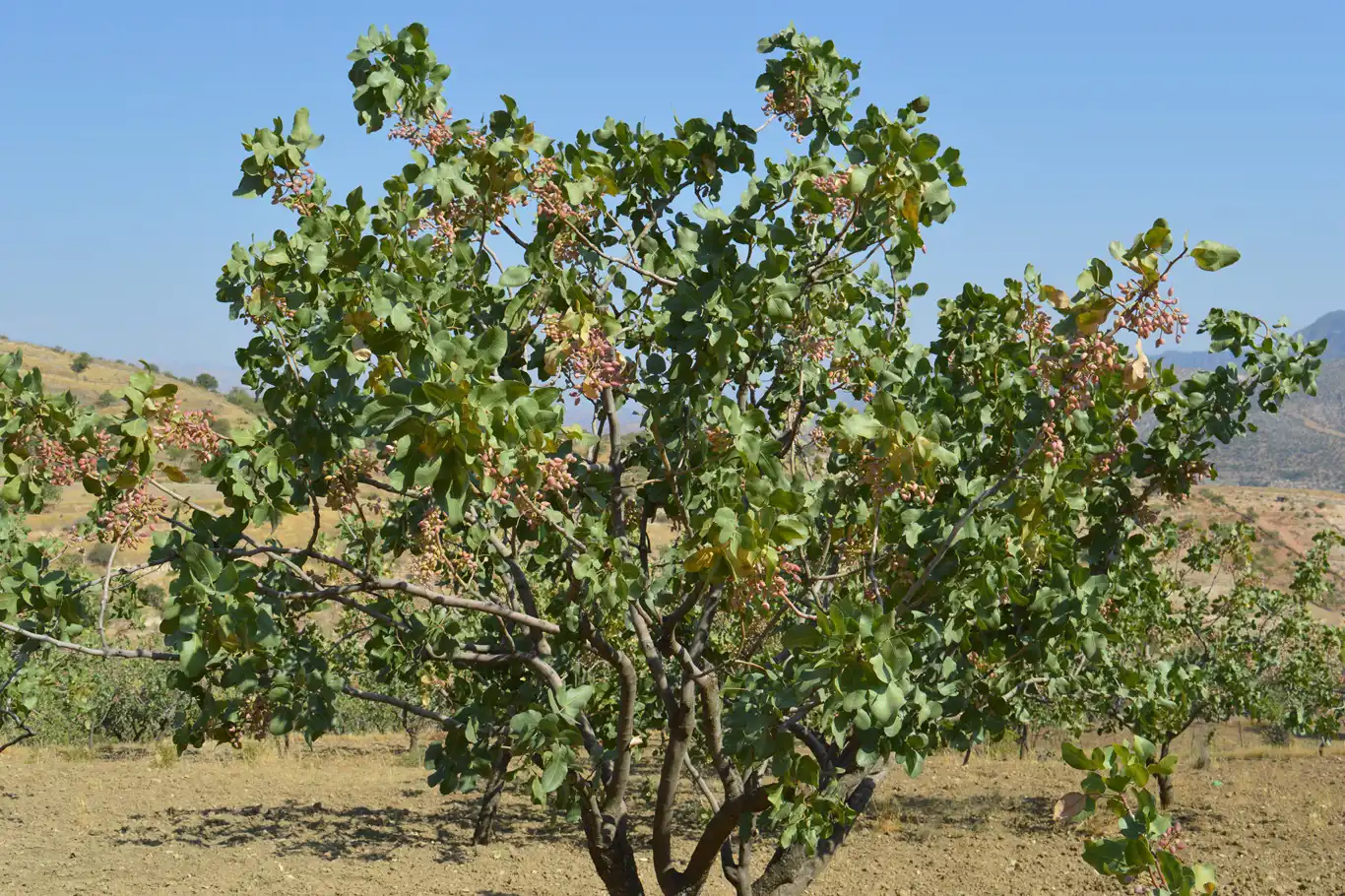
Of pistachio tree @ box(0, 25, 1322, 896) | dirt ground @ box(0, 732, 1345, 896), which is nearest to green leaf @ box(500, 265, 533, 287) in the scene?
pistachio tree @ box(0, 25, 1322, 896)

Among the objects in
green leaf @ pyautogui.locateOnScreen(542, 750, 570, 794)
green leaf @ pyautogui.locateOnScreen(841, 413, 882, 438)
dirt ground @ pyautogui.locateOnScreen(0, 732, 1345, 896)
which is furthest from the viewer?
dirt ground @ pyautogui.locateOnScreen(0, 732, 1345, 896)

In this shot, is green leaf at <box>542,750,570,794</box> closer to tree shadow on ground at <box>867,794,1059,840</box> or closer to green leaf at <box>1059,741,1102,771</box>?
green leaf at <box>1059,741,1102,771</box>

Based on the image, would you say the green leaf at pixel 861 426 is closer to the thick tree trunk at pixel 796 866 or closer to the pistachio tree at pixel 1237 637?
the thick tree trunk at pixel 796 866

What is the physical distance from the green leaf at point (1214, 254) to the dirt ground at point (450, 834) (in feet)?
26.4

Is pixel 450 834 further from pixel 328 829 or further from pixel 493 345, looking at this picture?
pixel 493 345

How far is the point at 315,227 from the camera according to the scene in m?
3.49

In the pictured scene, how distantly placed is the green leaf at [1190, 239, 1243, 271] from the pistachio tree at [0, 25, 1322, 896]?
22 millimetres

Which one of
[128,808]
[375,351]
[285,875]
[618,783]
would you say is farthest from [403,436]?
[128,808]

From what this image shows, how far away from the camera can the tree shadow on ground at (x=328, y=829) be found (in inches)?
456

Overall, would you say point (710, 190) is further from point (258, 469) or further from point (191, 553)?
point (191, 553)

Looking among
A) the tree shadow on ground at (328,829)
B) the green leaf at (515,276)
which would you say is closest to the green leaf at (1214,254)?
the green leaf at (515,276)

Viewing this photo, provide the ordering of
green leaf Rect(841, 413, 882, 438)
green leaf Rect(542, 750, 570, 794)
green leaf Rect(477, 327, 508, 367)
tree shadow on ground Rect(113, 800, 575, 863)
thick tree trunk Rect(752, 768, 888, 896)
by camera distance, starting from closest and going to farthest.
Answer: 1. green leaf Rect(477, 327, 508, 367)
2. green leaf Rect(841, 413, 882, 438)
3. green leaf Rect(542, 750, 570, 794)
4. thick tree trunk Rect(752, 768, 888, 896)
5. tree shadow on ground Rect(113, 800, 575, 863)

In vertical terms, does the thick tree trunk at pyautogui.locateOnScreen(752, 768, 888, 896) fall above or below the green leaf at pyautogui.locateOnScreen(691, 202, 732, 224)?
below

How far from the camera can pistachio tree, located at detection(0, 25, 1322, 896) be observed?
306cm
